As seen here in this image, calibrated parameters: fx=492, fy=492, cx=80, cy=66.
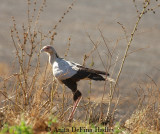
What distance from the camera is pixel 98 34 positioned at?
19.7 m

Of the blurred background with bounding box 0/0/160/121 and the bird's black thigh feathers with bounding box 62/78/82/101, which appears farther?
the blurred background with bounding box 0/0/160/121

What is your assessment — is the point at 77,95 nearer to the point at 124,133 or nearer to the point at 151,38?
the point at 124,133

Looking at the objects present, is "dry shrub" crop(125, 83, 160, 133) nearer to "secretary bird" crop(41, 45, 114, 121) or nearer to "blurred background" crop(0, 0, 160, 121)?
"secretary bird" crop(41, 45, 114, 121)

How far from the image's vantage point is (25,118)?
5.18 m

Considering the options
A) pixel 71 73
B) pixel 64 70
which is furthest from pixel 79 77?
pixel 64 70

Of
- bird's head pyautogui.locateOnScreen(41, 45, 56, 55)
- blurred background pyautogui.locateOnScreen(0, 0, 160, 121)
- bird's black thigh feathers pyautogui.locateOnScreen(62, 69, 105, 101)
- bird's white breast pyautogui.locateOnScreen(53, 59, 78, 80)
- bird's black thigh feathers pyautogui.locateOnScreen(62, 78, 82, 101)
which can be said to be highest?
blurred background pyautogui.locateOnScreen(0, 0, 160, 121)

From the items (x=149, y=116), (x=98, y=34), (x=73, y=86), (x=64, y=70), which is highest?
(x=98, y=34)

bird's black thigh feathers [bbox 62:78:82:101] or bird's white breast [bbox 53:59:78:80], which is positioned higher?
bird's white breast [bbox 53:59:78:80]

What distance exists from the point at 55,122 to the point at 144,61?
1240 centimetres

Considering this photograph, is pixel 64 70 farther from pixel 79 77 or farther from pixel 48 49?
pixel 48 49

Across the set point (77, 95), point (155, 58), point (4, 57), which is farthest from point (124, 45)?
point (77, 95)

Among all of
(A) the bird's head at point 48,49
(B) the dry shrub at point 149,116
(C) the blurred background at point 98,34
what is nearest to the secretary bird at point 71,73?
(A) the bird's head at point 48,49

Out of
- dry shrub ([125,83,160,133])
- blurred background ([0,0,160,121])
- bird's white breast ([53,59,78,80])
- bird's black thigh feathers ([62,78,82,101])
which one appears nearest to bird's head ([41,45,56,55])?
bird's white breast ([53,59,78,80])

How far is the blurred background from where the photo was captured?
48.4 feet
